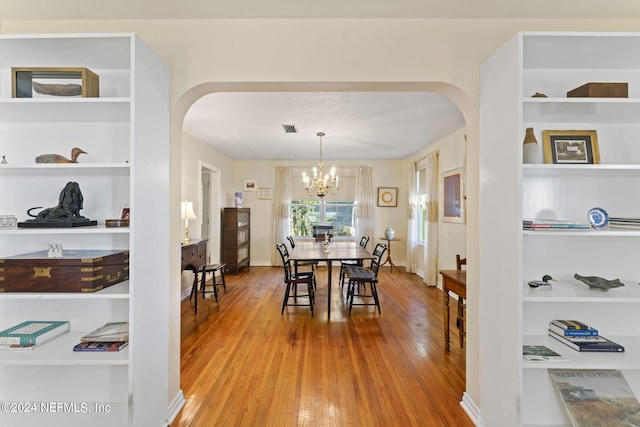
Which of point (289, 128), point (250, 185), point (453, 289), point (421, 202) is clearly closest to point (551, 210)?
point (453, 289)

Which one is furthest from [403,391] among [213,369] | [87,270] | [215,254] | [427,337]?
Result: [215,254]

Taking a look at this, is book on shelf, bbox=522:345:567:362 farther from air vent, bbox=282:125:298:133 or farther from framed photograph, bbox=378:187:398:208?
framed photograph, bbox=378:187:398:208

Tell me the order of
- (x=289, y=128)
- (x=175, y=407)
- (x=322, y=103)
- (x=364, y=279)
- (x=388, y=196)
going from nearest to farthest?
(x=175, y=407)
(x=322, y=103)
(x=364, y=279)
(x=289, y=128)
(x=388, y=196)

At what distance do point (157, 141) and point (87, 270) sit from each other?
81 cm

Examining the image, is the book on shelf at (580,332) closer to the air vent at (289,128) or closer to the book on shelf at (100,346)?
the book on shelf at (100,346)

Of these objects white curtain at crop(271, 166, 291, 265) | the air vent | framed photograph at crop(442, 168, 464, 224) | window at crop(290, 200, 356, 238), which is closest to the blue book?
the air vent

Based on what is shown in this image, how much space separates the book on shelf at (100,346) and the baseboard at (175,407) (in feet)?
1.98

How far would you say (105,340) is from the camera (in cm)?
165

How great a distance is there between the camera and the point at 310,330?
3.43m

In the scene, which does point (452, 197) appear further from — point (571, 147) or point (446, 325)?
point (571, 147)

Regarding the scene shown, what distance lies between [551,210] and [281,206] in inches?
233

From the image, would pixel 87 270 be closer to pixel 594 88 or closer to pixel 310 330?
pixel 310 330

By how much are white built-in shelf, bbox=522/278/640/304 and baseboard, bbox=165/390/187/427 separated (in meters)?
2.21

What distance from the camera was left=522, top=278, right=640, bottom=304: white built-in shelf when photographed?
1.50 meters
